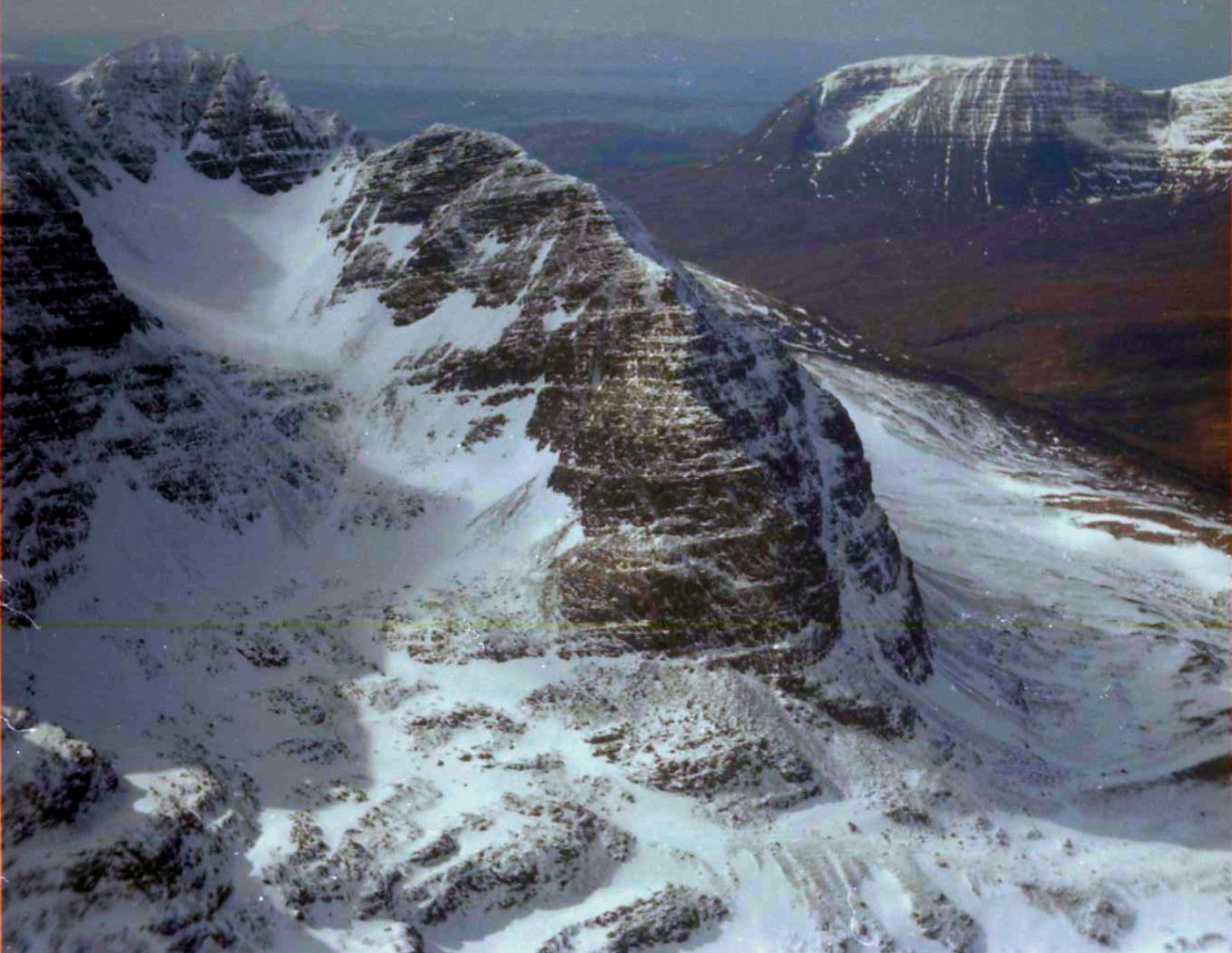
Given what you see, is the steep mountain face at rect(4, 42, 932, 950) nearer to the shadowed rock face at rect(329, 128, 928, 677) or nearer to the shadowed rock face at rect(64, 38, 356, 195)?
the shadowed rock face at rect(329, 128, 928, 677)

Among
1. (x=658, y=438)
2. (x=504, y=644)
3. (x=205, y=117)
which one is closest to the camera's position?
(x=504, y=644)

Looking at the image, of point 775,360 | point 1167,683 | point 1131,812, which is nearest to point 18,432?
point 775,360

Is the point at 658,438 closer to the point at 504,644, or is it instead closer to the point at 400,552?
the point at 504,644

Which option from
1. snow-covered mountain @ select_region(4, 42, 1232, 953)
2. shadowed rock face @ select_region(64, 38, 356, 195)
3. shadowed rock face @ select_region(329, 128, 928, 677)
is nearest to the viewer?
snow-covered mountain @ select_region(4, 42, 1232, 953)

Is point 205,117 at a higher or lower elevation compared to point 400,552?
higher

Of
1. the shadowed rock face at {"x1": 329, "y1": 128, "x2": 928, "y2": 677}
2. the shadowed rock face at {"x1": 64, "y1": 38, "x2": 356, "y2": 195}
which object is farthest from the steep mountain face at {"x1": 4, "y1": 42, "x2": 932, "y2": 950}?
the shadowed rock face at {"x1": 64, "y1": 38, "x2": 356, "y2": 195}

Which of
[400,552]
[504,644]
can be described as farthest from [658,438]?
[400,552]

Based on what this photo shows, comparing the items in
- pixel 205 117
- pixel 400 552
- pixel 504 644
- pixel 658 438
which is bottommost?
pixel 504 644
